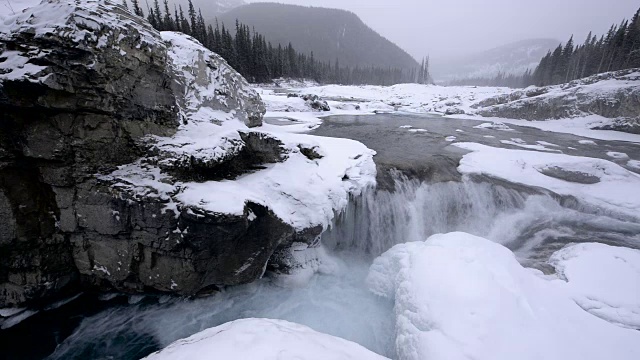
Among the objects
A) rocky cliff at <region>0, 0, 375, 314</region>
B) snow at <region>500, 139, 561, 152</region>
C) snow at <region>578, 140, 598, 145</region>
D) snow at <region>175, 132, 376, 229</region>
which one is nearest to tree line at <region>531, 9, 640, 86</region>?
snow at <region>578, 140, 598, 145</region>

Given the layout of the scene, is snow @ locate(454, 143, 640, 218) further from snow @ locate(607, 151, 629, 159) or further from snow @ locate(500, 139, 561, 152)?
snow @ locate(607, 151, 629, 159)

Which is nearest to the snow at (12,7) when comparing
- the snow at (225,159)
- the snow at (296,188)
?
the snow at (225,159)

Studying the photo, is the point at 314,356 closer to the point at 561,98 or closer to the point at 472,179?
the point at 472,179

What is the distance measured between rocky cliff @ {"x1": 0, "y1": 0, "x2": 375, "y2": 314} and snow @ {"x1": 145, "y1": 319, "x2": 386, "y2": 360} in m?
2.63

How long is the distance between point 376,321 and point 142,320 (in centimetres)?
A: 571

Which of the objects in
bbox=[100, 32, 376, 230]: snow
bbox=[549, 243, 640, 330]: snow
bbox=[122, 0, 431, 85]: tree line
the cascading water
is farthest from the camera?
bbox=[122, 0, 431, 85]: tree line

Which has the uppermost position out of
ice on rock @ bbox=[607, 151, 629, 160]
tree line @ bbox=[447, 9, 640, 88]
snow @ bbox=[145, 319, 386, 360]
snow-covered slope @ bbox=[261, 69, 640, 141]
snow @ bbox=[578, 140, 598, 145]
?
tree line @ bbox=[447, 9, 640, 88]

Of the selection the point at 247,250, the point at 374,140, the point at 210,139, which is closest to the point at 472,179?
the point at 374,140

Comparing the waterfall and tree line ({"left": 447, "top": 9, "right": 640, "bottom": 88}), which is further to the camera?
tree line ({"left": 447, "top": 9, "right": 640, "bottom": 88})

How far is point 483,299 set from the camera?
478 cm

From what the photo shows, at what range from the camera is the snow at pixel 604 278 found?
4926mm

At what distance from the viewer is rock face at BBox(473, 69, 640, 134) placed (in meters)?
19.6

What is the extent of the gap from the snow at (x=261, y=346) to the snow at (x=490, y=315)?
1.67m

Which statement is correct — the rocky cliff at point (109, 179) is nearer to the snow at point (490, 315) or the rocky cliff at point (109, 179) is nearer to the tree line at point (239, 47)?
the snow at point (490, 315)
